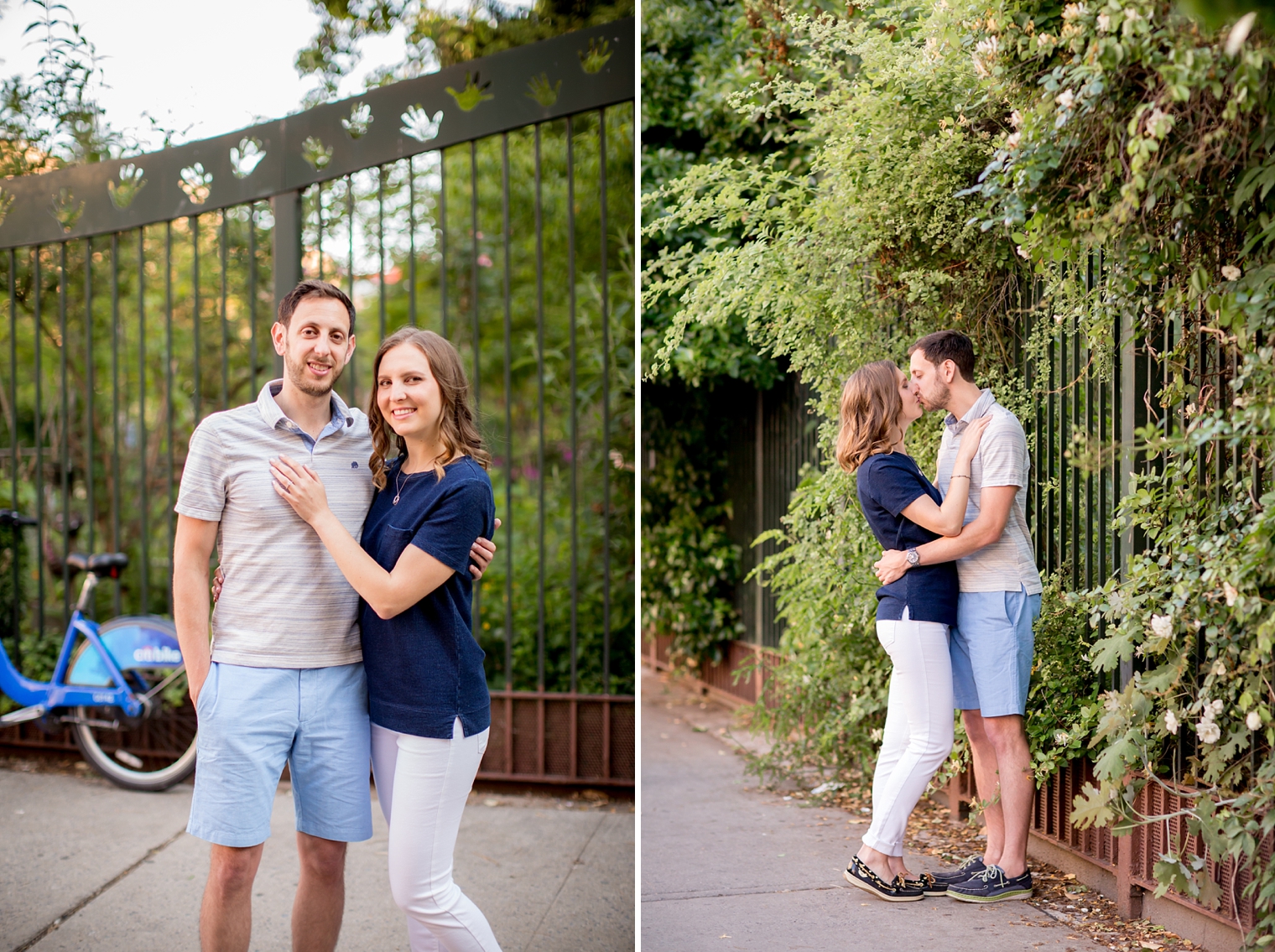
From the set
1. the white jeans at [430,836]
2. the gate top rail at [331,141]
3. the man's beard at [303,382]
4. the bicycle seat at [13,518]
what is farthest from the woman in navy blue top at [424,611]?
the bicycle seat at [13,518]

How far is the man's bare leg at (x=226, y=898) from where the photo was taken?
86.9 inches

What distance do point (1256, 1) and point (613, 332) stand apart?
4370 millimetres

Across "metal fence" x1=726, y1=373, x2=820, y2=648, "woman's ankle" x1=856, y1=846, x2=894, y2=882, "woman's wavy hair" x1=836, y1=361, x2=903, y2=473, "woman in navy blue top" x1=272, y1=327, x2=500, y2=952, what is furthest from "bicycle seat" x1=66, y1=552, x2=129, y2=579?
"woman's ankle" x1=856, y1=846, x2=894, y2=882

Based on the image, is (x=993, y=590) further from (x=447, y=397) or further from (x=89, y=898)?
(x=89, y=898)

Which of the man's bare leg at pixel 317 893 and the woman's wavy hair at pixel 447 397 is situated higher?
the woman's wavy hair at pixel 447 397

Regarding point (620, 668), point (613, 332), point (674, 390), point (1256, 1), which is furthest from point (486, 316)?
point (1256, 1)

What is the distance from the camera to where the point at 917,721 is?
300 centimetres

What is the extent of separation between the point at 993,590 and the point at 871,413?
65 cm

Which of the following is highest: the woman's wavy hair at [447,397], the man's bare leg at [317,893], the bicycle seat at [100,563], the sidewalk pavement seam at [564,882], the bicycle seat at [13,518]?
the woman's wavy hair at [447,397]

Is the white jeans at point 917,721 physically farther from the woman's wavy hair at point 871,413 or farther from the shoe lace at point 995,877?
the woman's wavy hair at point 871,413

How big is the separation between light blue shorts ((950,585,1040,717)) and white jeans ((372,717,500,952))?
1607 mm

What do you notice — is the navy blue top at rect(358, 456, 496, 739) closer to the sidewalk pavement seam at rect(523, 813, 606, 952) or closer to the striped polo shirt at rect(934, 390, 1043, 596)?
the sidewalk pavement seam at rect(523, 813, 606, 952)

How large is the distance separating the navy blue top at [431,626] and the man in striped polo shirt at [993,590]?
143 cm

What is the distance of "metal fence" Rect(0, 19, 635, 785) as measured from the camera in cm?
406
